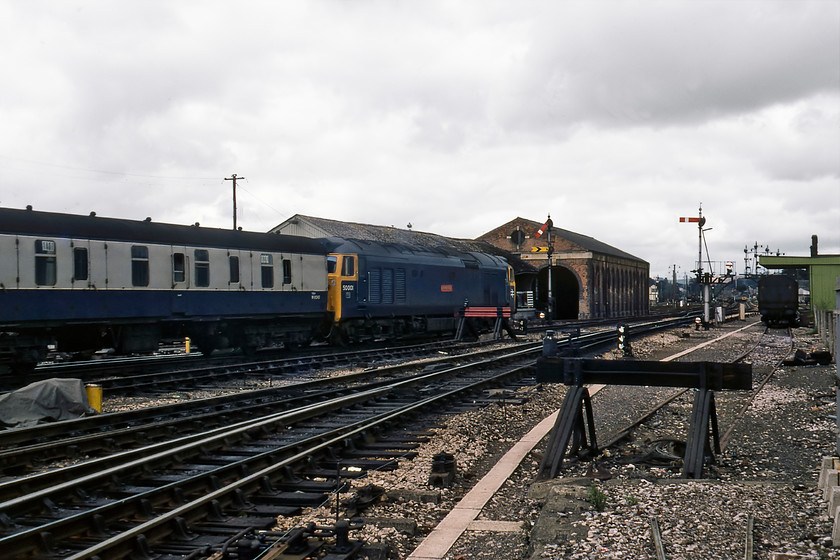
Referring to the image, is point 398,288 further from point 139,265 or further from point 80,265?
Result: point 80,265

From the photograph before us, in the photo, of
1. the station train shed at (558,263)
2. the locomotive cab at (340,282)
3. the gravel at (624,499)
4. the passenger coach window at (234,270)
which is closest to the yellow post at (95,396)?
the gravel at (624,499)

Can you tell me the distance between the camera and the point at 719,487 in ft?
23.1

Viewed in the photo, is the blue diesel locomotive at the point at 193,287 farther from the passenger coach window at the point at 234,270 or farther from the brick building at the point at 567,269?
the brick building at the point at 567,269

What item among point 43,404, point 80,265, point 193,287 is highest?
point 80,265

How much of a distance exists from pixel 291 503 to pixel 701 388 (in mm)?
4788

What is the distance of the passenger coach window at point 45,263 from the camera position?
1559 cm

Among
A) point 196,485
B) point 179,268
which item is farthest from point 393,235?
point 196,485

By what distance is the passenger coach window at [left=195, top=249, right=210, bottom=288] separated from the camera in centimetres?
1934

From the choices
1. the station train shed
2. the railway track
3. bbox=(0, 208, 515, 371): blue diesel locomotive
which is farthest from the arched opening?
the railway track

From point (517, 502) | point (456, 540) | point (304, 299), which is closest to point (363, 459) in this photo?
point (517, 502)

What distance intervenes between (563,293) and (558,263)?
846 cm

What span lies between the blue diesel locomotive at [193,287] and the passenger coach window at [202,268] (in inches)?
1.0

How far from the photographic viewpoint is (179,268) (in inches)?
742

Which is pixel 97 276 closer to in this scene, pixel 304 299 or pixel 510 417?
pixel 304 299
